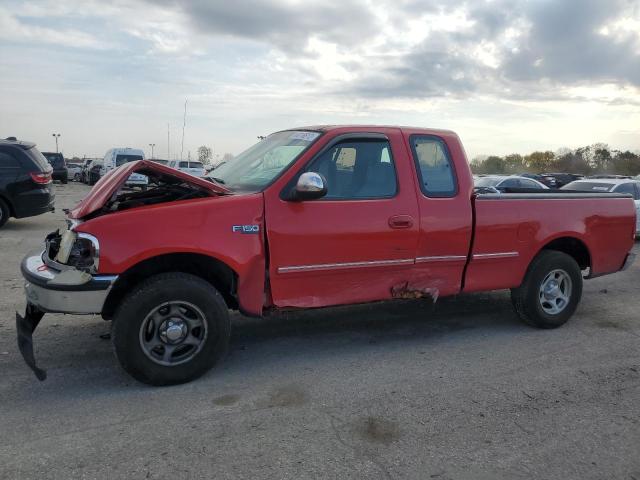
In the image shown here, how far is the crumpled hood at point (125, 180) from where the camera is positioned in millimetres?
4105

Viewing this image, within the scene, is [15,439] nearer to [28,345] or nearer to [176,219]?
[28,345]

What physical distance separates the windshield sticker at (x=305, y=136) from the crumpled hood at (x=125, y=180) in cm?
90

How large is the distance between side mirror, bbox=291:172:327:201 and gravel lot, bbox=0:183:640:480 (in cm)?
139

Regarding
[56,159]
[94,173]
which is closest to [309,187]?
[56,159]

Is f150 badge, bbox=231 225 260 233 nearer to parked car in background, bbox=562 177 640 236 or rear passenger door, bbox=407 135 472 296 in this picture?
rear passenger door, bbox=407 135 472 296

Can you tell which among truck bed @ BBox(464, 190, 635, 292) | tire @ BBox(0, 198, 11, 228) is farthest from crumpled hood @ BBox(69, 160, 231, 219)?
tire @ BBox(0, 198, 11, 228)

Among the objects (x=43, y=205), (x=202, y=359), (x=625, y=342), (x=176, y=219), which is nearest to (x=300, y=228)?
(x=176, y=219)

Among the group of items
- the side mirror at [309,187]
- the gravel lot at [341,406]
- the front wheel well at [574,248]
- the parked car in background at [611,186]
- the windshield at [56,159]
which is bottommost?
the gravel lot at [341,406]

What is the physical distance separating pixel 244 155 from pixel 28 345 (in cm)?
254

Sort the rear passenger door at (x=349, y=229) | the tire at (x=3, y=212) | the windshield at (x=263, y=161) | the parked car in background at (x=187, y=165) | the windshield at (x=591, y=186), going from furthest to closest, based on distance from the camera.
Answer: the parked car in background at (x=187, y=165), the windshield at (x=591, y=186), the tire at (x=3, y=212), the windshield at (x=263, y=161), the rear passenger door at (x=349, y=229)

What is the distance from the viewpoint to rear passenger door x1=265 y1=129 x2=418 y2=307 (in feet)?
14.3

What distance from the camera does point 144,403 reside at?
3.81 m

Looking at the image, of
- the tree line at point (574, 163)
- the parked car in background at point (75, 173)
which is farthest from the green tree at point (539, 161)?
the parked car in background at point (75, 173)

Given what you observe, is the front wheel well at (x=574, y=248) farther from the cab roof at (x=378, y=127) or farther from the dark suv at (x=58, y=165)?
the dark suv at (x=58, y=165)
